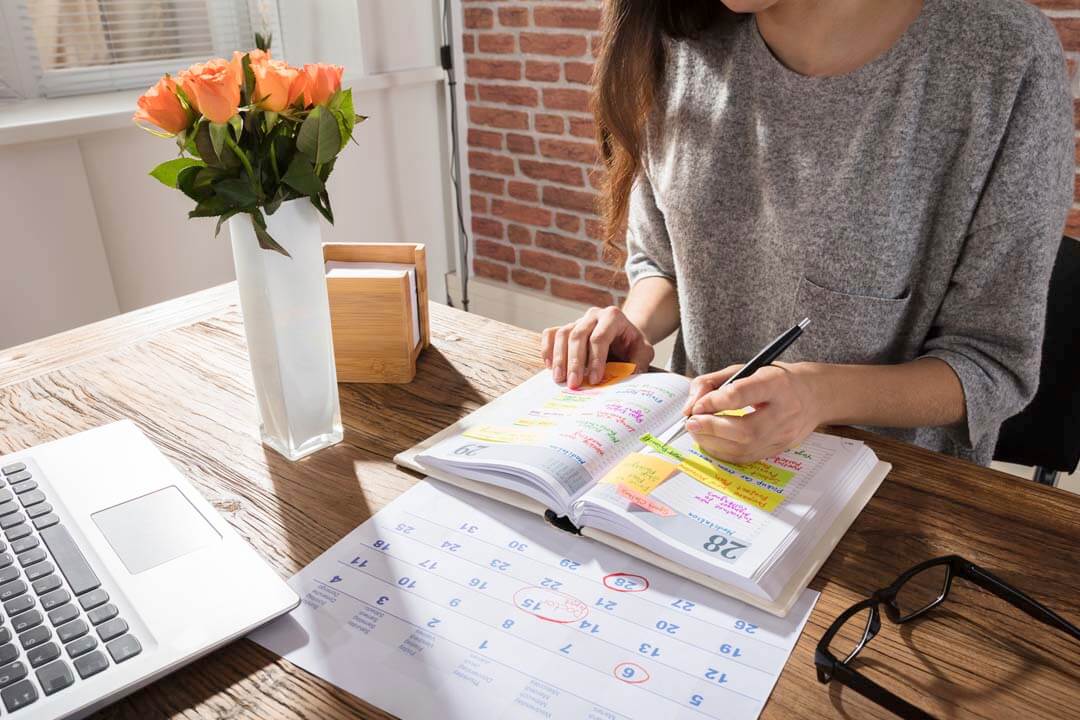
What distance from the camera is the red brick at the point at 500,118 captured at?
2.47 metres

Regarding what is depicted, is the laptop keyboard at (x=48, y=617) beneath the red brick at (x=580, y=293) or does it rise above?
above

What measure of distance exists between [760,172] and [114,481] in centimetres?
82

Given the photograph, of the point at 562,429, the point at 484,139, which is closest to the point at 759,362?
the point at 562,429

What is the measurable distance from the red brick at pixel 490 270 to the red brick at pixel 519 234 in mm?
119

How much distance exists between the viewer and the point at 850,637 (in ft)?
1.85

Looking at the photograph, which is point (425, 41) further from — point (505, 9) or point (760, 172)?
point (760, 172)

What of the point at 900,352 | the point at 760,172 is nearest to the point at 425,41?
the point at 760,172

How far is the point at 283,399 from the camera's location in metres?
0.79

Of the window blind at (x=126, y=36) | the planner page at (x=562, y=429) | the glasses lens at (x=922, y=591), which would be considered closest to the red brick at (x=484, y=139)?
the window blind at (x=126, y=36)

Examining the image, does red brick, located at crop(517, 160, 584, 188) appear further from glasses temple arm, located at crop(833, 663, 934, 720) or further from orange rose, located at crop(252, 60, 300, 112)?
glasses temple arm, located at crop(833, 663, 934, 720)

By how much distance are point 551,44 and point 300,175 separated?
5.86 ft

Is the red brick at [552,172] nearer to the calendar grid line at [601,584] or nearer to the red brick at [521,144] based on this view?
the red brick at [521,144]

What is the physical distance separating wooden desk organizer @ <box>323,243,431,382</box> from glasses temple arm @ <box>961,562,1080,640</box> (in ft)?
2.01

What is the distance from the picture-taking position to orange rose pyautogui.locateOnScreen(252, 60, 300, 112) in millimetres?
660
